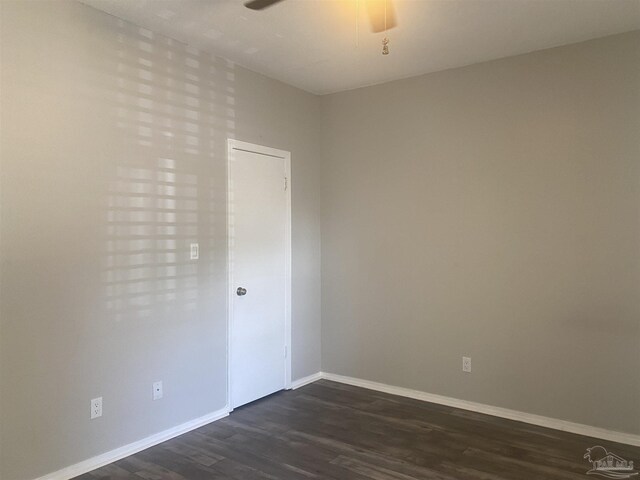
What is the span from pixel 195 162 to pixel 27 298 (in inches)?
55.2

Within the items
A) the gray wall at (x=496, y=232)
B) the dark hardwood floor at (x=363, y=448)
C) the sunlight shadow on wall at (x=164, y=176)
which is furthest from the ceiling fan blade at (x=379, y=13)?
the dark hardwood floor at (x=363, y=448)

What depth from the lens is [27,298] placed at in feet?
8.01

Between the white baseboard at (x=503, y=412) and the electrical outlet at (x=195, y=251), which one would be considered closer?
the white baseboard at (x=503, y=412)

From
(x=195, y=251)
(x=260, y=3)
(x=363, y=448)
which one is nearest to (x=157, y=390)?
(x=195, y=251)

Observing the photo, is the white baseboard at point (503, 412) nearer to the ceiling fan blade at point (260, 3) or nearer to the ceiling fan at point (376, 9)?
the ceiling fan at point (376, 9)

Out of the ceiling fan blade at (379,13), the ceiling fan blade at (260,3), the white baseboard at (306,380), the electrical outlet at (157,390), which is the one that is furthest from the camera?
the white baseboard at (306,380)

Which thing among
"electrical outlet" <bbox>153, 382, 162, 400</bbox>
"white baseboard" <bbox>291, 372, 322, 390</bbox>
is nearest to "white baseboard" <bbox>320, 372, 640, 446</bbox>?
"white baseboard" <bbox>291, 372, 322, 390</bbox>

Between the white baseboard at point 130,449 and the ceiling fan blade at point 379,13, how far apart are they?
2857mm

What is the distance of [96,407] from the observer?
2738mm

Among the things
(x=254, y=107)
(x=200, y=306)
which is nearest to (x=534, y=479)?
(x=200, y=306)

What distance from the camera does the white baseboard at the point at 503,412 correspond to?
307 cm

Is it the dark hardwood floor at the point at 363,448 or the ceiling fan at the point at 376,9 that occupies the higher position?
the ceiling fan at the point at 376,9

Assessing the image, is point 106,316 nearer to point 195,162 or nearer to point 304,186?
point 195,162

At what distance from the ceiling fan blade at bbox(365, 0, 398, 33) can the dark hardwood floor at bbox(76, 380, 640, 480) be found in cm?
249
